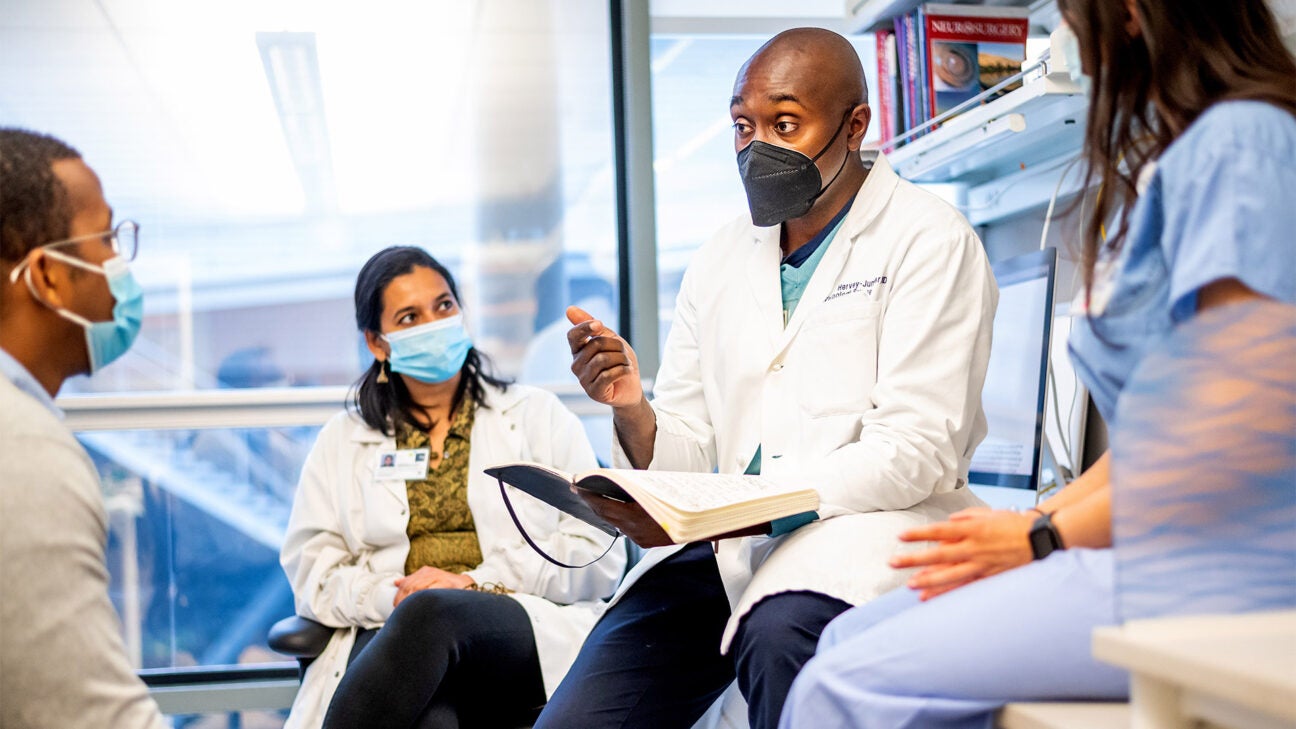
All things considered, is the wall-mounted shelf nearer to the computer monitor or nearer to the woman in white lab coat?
the computer monitor

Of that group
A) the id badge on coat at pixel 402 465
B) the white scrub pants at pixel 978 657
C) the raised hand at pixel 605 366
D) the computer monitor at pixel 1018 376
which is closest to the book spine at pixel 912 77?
the computer monitor at pixel 1018 376

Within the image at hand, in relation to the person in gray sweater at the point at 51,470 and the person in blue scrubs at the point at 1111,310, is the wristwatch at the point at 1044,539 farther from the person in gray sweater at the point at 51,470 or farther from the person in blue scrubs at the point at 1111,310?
the person in gray sweater at the point at 51,470

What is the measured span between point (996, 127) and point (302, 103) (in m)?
2.21

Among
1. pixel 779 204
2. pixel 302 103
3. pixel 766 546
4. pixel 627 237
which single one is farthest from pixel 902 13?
pixel 302 103

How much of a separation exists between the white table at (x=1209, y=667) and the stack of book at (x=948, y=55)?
5.71ft

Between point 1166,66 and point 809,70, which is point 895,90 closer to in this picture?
point 809,70

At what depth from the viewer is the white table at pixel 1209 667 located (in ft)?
1.93

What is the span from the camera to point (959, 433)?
1.65 meters

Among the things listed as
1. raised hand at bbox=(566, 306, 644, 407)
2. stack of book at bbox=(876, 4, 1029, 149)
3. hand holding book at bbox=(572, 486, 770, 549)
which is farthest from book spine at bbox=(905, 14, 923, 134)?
hand holding book at bbox=(572, 486, 770, 549)

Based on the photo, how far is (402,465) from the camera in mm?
2535

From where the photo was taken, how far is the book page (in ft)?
4.38

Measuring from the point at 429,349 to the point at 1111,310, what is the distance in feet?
5.85

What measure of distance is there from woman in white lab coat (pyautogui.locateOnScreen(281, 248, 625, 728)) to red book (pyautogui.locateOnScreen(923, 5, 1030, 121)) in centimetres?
116

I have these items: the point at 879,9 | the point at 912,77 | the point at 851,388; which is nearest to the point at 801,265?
the point at 851,388
